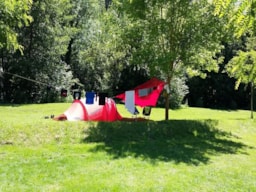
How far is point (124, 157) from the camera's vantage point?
7000mm

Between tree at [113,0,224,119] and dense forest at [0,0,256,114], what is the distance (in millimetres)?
32

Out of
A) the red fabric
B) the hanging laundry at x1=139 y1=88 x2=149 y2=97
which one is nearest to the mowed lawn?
the red fabric

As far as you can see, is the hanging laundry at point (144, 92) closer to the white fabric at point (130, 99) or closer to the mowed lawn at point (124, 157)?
the white fabric at point (130, 99)

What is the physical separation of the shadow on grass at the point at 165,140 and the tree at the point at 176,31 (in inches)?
79.1

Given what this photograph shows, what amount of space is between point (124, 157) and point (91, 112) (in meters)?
3.90

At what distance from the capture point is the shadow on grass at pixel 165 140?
7465mm

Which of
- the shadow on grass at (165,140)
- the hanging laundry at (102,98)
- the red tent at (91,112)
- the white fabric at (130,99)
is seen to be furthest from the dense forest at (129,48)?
the hanging laundry at (102,98)

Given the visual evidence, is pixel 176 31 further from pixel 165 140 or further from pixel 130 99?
pixel 165 140

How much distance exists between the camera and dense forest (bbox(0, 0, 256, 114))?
730cm

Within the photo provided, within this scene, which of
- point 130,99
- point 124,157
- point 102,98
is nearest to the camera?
point 124,157

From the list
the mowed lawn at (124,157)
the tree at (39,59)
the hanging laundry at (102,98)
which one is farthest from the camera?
the tree at (39,59)

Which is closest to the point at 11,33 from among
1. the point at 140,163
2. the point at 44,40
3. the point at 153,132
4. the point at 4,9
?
the point at 4,9

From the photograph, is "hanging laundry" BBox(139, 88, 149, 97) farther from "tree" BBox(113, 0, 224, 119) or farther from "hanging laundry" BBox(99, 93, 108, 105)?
"hanging laundry" BBox(99, 93, 108, 105)

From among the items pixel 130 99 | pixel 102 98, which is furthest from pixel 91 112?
pixel 130 99
